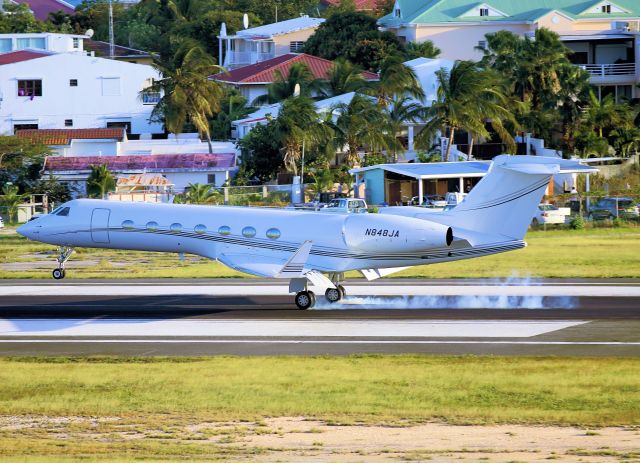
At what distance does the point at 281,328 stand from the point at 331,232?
386 centimetres

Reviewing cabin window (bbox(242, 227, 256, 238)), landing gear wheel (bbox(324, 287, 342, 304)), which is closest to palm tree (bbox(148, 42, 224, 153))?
landing gear wheel (bbox(324, 287, 342, 304))

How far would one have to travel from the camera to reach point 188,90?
8419 cm

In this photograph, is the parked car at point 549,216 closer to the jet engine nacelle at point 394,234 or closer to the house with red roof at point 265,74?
the jet engine nacelle at point 394,234

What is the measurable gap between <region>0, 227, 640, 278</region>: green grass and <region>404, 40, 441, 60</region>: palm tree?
4559 cm

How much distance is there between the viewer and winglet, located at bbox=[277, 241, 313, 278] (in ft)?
101

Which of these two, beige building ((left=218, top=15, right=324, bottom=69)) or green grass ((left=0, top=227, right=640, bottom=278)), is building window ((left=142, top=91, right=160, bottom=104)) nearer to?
beige building ((left=218, top=15, right=324, bottom=69))

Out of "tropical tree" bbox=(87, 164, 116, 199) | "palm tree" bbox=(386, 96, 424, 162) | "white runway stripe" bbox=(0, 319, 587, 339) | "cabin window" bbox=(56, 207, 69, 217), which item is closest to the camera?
"white runway stripe" bbox=(0, 319, 587, 339)

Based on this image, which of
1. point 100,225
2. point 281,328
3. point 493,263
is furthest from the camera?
point 493,263

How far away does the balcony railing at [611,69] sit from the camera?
91.1 metres

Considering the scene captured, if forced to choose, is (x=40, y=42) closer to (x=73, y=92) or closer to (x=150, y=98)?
(x=150, y=98)

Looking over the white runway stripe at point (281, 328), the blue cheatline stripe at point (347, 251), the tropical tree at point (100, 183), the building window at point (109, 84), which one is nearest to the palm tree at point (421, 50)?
the building window at point (109, 84)

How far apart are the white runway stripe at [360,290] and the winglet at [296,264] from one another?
4902mm

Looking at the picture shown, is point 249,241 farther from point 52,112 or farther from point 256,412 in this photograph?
point 52,112

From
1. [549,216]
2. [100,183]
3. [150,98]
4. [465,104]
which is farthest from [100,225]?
[150,98]
